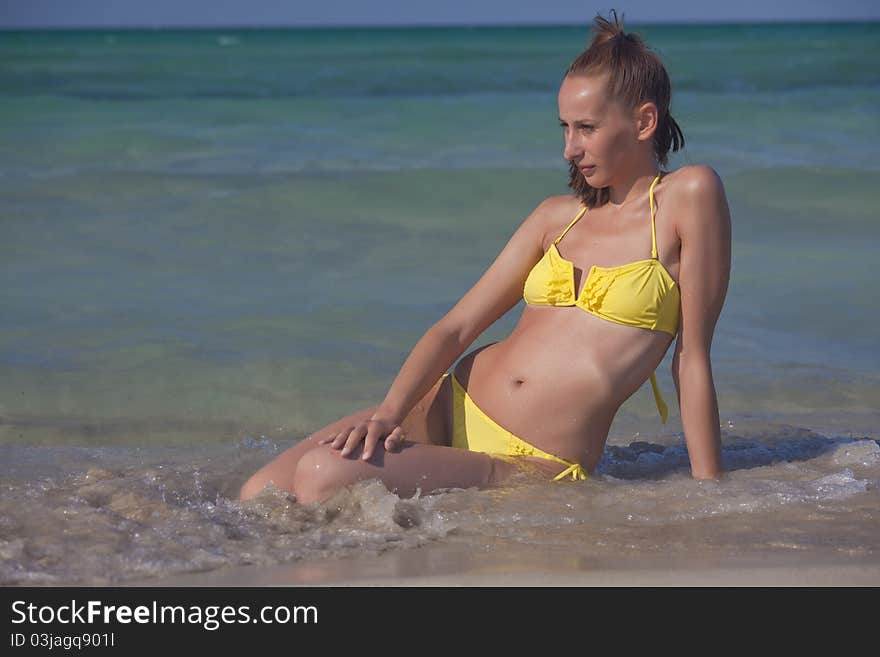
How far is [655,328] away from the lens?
363 centimetres

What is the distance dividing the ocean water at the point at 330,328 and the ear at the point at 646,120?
54 centimetres

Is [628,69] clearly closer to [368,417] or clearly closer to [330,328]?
[368,417]

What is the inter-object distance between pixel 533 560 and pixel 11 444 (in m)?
2.38

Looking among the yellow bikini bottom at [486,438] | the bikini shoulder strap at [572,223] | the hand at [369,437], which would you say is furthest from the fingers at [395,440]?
the bikini shoulder strap at [572,223]

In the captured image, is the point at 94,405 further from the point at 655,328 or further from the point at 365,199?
the point at 365,199

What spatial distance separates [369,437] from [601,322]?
2.48 ft

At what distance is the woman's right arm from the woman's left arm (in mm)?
455

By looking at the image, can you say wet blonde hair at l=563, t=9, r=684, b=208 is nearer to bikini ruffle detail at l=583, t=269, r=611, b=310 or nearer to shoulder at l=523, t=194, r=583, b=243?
shoulder at l=523, t=194, r=583, b=243

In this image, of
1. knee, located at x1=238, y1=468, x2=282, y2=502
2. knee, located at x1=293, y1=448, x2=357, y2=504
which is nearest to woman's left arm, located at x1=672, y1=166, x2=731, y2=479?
knee, located at x1=293, y1=448, x2=357, y2=504

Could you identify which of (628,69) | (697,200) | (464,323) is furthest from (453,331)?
(628,69)

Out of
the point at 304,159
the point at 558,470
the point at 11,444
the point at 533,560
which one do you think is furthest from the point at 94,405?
the point at 304,159

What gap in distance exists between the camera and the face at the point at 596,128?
11.9ft

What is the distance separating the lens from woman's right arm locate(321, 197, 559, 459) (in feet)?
11.9

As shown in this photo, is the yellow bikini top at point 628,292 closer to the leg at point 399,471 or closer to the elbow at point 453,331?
the elbow at point 453,331
